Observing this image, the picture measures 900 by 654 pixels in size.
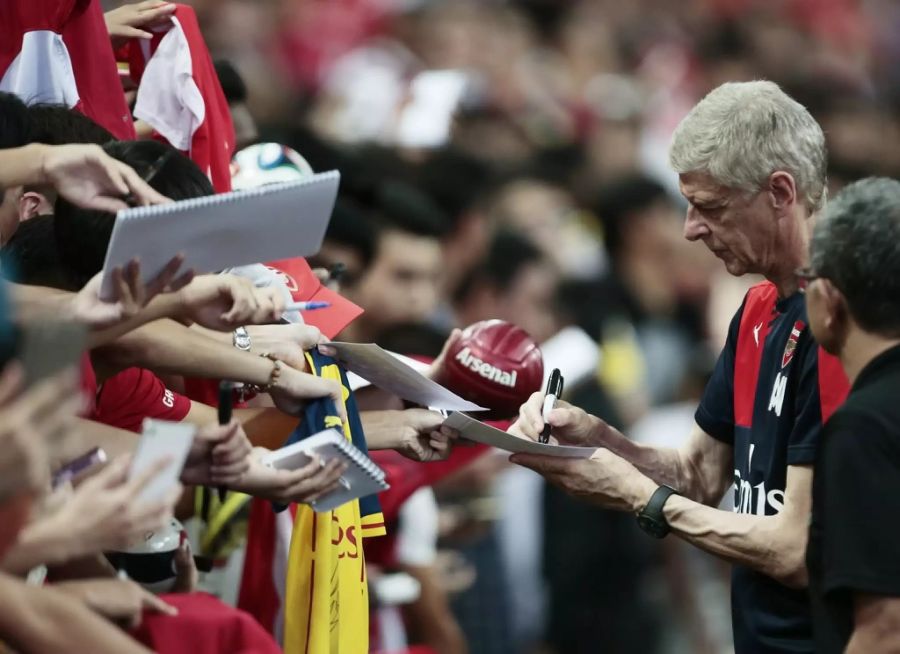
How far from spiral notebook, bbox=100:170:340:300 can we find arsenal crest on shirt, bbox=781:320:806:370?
97 centimetres

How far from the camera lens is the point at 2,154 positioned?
2.92 m

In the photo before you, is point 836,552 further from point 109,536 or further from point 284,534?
point 284,534

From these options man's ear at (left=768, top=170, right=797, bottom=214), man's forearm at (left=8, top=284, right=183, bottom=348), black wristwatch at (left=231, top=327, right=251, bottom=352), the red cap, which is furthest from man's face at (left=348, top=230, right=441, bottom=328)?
man's forearm at (left=8, top=284, right=183, bottom=348)

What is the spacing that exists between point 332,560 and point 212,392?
0.73 meters

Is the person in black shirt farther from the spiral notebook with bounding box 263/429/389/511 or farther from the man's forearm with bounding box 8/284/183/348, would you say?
the man's forearm with bounding box 8/284/183/348

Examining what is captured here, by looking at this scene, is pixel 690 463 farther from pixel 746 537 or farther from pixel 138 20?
pixel 138 20

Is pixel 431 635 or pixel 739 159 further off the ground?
pixel 739 159

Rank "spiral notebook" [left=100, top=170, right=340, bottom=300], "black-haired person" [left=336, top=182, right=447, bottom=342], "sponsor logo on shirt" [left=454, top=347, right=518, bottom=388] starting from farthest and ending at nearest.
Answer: "black-haired person" [left=336, top=182, right=447, bottom=342], "sponsor logo on shirt" [left=454, top=347, right=518, bottom=388], "spiral notebook" [left=100, top=170, right=340, bottom=300]

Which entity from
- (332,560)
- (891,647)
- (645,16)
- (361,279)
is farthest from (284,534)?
(645,16)

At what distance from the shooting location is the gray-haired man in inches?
127

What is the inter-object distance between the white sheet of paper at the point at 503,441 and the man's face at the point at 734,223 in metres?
0.51

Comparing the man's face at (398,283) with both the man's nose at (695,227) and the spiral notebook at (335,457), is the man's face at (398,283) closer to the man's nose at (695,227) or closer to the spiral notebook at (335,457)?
the man's nose at (695,227)

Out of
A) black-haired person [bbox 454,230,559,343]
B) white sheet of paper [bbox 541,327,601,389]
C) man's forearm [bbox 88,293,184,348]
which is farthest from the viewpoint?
black-haired person [bbox 454,230,559,343]

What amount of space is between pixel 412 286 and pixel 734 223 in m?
2.15
